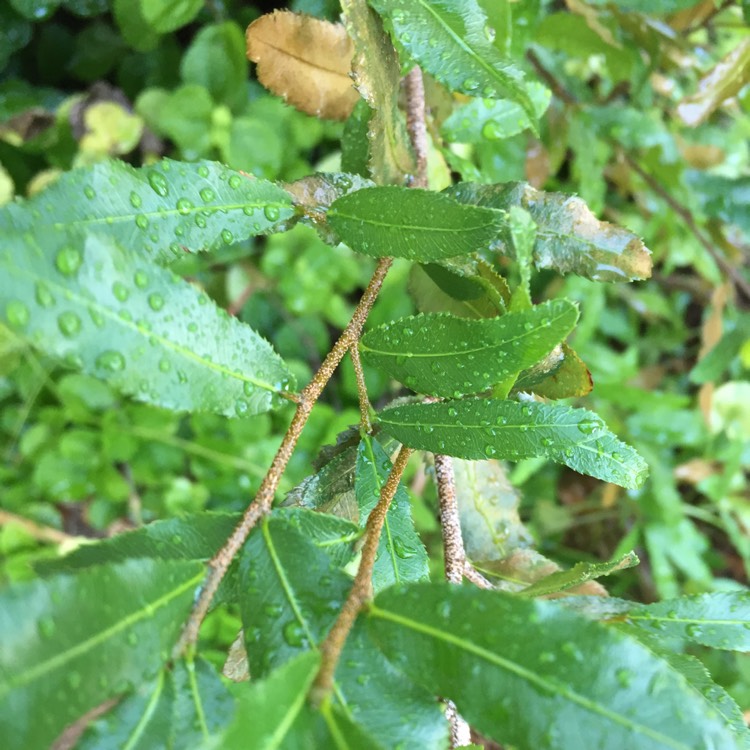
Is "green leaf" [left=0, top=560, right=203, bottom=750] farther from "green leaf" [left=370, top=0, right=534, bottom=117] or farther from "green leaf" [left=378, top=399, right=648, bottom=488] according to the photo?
"green leaf" [left=370, top=0, right=534, bottom=117]

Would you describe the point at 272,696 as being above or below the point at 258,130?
above

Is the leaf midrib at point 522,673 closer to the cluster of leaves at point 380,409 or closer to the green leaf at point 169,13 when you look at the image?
the cluster of leaves at point 380,409

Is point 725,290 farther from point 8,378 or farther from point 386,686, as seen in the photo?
point 8,378

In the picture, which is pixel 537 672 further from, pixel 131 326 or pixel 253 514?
pixel 131 326

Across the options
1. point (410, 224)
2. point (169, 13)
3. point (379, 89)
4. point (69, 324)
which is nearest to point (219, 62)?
point (169, 13)

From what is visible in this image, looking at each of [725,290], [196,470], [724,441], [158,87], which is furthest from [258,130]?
[724,441]

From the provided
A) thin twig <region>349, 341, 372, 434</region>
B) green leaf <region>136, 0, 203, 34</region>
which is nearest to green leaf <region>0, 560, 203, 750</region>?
thin twig <region>349, 341, 372, 434</region>
